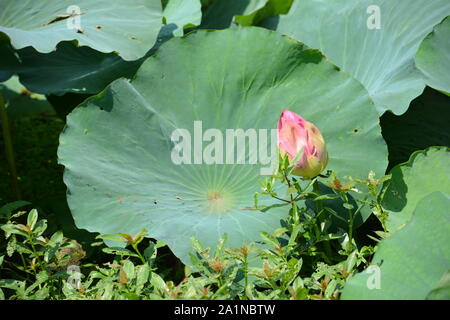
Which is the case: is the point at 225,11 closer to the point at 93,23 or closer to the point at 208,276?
the point at 93,23

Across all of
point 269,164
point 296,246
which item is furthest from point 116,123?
point 296,246

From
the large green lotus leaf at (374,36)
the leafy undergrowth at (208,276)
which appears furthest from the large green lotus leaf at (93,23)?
the leafy undergrowth at (208,276)

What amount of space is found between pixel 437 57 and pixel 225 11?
3.42ft

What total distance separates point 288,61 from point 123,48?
22.4 inches

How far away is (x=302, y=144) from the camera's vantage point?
167 centimetres

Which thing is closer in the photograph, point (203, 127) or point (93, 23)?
point (203, 127)

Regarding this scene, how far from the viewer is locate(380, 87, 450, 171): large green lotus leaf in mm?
2344

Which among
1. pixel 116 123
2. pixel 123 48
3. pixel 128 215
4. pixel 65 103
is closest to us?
pixel 128 215

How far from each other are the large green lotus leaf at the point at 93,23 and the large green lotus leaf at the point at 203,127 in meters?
0.18

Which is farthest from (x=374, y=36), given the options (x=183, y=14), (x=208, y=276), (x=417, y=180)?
(x=208, y=276)

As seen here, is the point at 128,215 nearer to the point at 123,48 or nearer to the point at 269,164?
the point at 269,164

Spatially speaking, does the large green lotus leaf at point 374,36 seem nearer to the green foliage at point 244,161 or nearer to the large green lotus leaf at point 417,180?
the green foliage at point 244,161

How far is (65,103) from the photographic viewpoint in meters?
2.74

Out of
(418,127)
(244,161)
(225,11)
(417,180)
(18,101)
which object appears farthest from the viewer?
(18,101)
